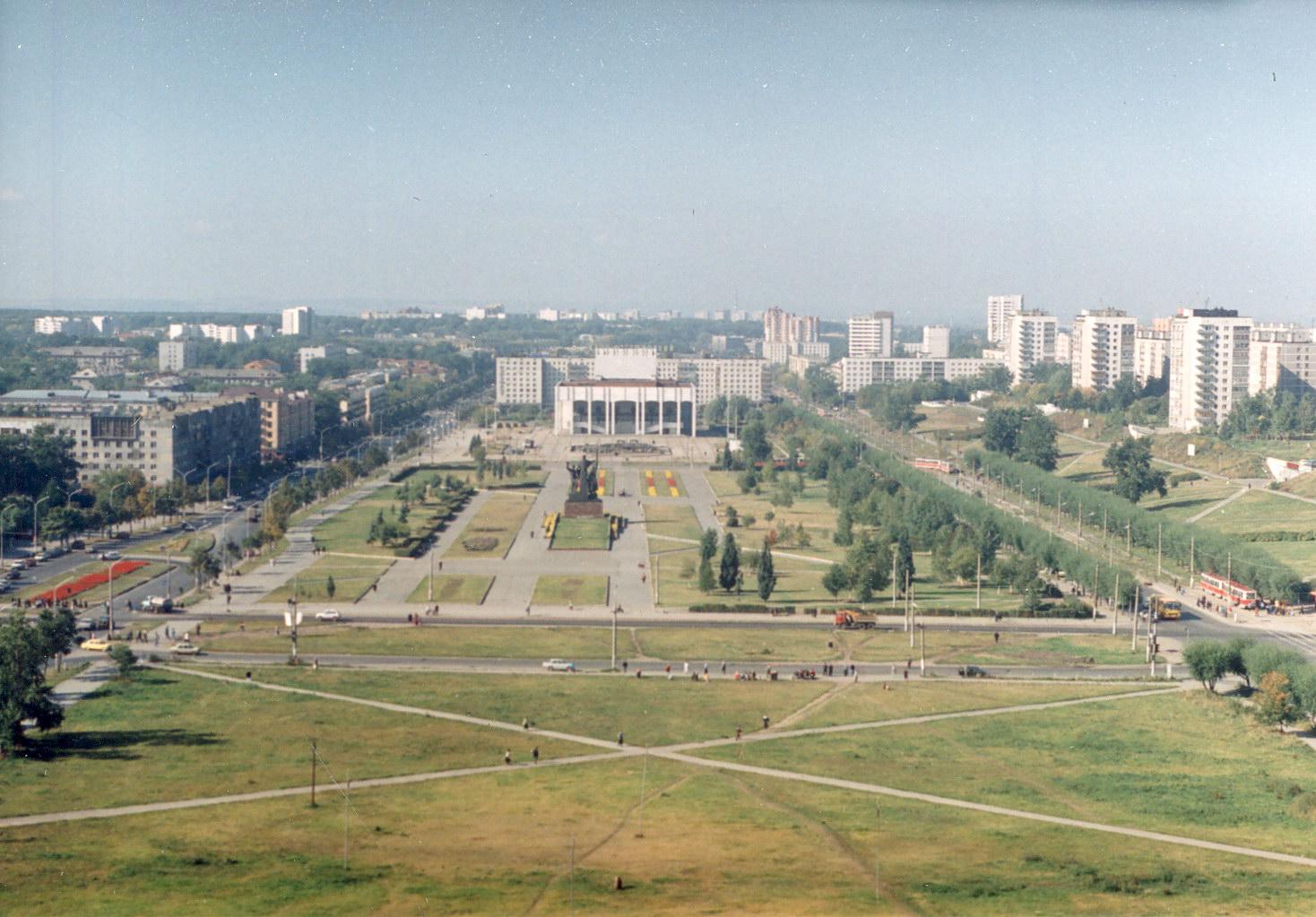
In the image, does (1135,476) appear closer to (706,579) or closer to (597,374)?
(706,579)

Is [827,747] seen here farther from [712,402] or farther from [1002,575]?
[712,402]

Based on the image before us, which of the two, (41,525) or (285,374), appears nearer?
(41,525)

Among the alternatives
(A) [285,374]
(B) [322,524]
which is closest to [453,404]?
(A) [285,374]

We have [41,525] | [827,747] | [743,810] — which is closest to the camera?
[743,810]

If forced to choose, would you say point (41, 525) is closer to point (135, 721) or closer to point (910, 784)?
point (135, 721)

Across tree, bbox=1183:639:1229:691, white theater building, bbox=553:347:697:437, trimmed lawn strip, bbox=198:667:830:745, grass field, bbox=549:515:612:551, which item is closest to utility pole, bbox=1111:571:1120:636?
tree, bbox=1183:639:1229:691

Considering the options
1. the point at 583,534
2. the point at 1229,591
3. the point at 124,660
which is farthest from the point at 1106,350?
the point at 124,660

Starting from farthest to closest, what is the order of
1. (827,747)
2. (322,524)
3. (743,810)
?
(322,524) → (827,747) → (743,810)
